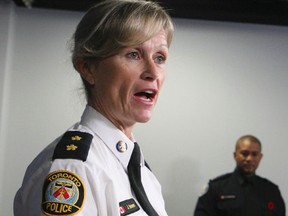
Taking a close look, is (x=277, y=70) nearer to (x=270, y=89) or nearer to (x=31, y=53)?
(x=270, y=89)

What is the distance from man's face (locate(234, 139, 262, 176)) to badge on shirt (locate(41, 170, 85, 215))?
2.44 m

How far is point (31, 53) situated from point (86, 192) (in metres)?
2.68

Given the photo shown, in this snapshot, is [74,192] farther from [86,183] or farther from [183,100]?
[183,100]

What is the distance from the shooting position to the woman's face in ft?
2.65

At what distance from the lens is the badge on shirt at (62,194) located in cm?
57

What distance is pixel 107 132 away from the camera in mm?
795

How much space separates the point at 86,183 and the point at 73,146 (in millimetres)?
85

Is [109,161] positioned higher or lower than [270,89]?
lower

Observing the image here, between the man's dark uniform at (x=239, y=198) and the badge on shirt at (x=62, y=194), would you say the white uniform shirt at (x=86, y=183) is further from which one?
the man's dark uniform at (x=239, y=198)

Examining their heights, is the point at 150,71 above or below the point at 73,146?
above

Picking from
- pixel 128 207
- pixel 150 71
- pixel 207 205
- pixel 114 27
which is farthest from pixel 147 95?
pixel 207 205

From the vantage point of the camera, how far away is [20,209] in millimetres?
718

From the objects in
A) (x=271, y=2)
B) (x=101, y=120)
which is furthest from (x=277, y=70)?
(x=101, y=120)

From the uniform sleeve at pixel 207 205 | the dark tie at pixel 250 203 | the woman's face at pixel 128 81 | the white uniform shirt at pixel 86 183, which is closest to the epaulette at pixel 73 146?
the white uniform shirt at pixel 86 183
